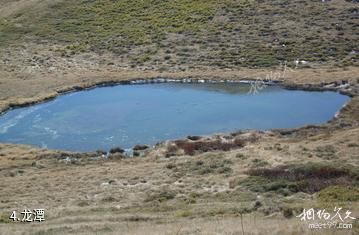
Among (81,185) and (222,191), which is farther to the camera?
(81,185)

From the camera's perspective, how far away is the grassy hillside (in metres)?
73.1

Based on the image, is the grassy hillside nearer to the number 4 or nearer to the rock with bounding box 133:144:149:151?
the rock with bounding box 133:144:149:151

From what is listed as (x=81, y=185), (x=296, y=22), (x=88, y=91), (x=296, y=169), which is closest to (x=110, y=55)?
(x=88, y=91)

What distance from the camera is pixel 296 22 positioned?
82000 mm

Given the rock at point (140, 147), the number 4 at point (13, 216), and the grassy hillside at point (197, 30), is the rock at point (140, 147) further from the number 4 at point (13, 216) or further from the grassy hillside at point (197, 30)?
the grassy hillside at point (197, 30)

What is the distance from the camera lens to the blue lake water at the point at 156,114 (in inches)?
1919

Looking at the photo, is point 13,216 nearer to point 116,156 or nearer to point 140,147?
point 116,156

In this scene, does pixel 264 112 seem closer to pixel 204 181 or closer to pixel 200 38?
pixel 204 181

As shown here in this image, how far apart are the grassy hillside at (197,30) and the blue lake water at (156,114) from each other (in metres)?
12.4

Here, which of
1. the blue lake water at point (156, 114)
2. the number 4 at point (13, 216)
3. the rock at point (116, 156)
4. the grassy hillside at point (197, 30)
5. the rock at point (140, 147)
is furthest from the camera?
the grassy hillside at point (197, 30)

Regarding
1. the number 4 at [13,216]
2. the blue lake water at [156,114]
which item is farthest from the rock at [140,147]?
the number 4 at [13,216]

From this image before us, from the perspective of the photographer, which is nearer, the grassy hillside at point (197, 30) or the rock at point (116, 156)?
the rock at point (116, 156)

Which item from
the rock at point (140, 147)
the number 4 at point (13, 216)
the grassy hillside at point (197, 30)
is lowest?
the rock at point (140, 147)

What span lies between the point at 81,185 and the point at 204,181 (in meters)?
7.86
